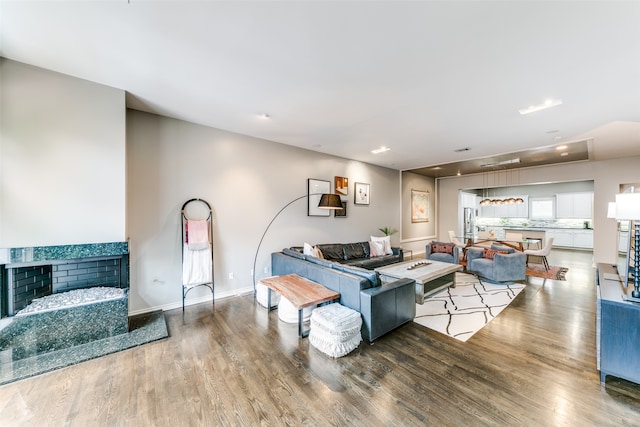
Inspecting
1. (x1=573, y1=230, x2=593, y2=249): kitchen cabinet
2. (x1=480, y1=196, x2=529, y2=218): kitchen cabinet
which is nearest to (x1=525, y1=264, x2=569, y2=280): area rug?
(x1=573, y1=230, x2=593, y2=249): kitchen cabinet

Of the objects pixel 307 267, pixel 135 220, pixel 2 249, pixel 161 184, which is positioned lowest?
pixel 307 267

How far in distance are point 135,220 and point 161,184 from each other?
65 cm

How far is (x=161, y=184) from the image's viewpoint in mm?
3730

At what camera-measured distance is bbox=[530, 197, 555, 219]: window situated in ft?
31.1

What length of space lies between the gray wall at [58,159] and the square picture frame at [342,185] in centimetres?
434

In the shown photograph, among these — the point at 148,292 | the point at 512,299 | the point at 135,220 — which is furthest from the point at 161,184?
the point at 512,299

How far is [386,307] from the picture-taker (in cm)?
290

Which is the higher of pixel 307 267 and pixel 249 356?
pixel 307 267

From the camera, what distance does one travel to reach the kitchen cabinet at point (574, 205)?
28.3 feet

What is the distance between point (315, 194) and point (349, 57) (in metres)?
3.52

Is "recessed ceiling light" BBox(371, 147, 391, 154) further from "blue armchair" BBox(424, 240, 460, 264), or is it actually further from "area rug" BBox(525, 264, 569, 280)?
"area rug" BBox(525, 264, 569, 280)

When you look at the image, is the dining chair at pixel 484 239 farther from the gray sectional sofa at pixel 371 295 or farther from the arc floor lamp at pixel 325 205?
the gray sectional sofa at pixel 371 295

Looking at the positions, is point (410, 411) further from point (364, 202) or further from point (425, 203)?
point (425, 203)

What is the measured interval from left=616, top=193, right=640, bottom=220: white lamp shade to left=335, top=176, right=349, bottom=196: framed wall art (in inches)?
182
